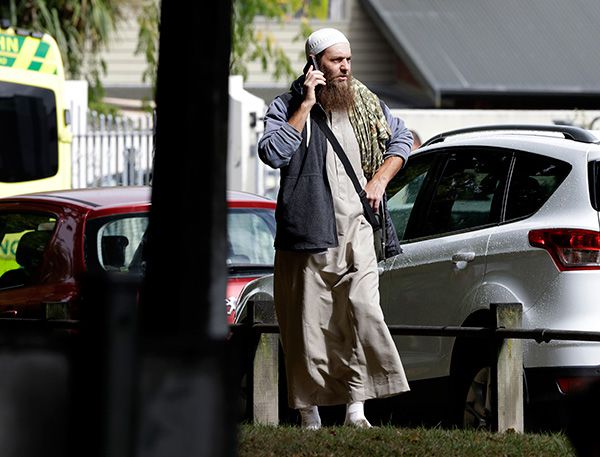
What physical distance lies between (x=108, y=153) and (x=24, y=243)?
13005 millimetres

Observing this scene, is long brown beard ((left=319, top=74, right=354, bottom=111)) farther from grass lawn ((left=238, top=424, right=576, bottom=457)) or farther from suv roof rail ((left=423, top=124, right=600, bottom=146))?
grass lawn ((left=238, top=424, right=576, bottom=457))

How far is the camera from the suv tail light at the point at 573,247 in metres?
7.30

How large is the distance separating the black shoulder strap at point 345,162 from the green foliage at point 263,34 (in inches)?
815

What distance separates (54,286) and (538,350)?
299 centimetres

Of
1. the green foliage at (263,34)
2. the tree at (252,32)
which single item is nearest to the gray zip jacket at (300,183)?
the tree at (252,32)

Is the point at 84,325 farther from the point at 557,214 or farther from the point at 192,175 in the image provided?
the point at 557,214

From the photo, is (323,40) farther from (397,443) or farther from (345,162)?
(397,443)

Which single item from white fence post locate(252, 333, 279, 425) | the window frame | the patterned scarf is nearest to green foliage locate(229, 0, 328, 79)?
the window frame

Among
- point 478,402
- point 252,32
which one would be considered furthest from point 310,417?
point 252,32

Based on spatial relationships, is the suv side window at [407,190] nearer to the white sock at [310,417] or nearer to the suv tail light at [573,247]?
the suv tail light at [573,247]

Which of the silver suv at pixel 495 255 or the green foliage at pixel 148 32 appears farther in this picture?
the green foliage at pixel 148 32

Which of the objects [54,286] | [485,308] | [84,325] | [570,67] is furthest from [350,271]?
[570,67]

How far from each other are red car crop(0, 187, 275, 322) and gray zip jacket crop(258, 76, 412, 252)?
1.77 metres

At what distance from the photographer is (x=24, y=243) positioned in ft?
31.3
